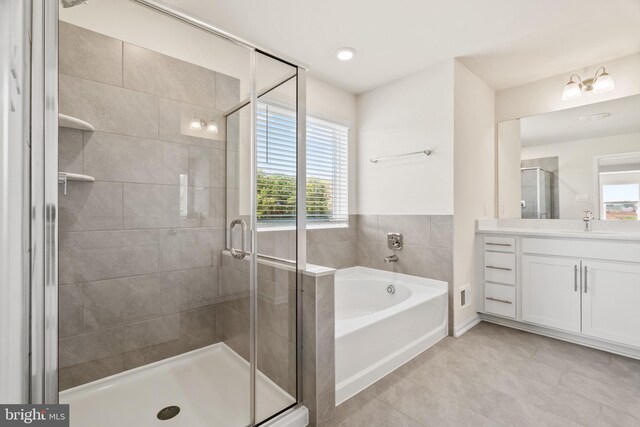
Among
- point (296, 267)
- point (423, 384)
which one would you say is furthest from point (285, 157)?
point (423, 384)

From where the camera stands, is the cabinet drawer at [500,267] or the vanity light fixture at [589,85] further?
the cabinet drawer at [500,267]

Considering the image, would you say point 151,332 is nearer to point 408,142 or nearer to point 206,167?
point 206,167

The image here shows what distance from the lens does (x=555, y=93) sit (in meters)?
2.85

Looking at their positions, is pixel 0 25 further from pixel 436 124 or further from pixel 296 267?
pixel 436 124

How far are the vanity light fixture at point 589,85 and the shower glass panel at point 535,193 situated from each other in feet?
2.27

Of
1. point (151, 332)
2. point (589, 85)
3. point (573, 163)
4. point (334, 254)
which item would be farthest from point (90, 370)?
point (589, 85)

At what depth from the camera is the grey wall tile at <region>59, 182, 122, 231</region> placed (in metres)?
1.23

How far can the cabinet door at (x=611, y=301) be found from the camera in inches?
84.9

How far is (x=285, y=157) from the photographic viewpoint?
1600mm

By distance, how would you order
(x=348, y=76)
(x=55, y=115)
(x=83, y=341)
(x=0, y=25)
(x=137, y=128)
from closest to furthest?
(x=0, y=25)
(x=55, y=115)
(x=83, y=341)
(x=137, y=128)
(x=348, y=76)

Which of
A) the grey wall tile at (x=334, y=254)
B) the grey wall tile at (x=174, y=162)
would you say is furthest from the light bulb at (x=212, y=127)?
the grey wall tile at (x=334, y=254)

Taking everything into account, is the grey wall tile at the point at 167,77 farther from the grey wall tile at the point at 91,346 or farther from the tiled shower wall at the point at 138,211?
the grey wall tile at the point at 91,346

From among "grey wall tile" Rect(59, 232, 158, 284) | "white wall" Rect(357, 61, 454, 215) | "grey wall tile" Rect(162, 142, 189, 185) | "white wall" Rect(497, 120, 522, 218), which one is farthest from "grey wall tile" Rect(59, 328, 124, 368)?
"white wall" Rect(497, 120, 522, 218)

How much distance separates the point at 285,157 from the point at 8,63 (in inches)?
44.5
